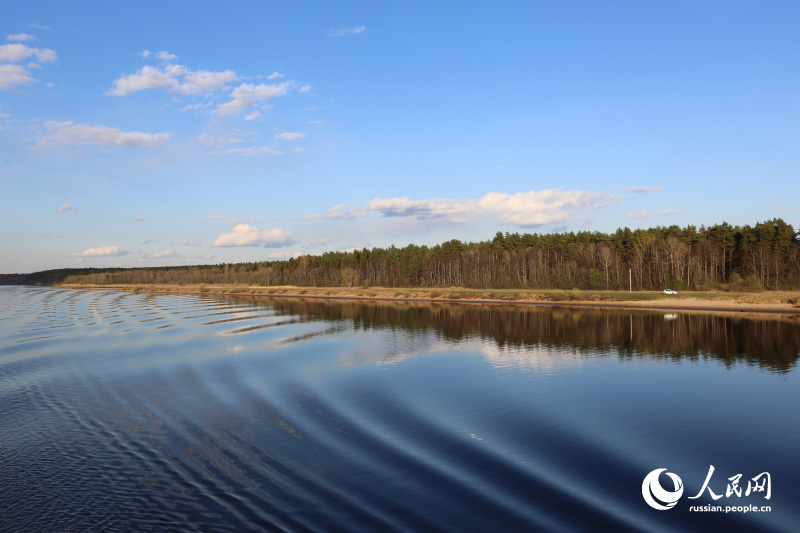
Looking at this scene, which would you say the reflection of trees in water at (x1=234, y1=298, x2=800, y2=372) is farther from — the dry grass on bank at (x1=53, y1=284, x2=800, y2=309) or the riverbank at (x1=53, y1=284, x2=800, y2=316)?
the dry grass on bank at (x1=53, y1=284, x2=800, y2=309)

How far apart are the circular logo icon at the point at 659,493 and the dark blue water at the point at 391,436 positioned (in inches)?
6.9

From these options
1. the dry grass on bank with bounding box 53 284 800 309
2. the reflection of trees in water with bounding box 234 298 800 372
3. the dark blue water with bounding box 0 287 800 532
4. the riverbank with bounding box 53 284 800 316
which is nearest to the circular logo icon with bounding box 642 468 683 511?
the dark blue water with bounding box 0 287 800 532

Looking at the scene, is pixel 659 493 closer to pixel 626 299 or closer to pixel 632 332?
pixel 632 332

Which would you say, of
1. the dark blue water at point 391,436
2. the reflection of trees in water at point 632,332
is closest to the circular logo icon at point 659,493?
the dark blue water at point 391,436

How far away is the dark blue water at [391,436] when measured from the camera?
917 cm

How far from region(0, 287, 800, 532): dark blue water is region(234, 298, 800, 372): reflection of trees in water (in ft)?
1.98

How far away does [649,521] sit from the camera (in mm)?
9062

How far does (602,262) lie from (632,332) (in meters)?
64.4

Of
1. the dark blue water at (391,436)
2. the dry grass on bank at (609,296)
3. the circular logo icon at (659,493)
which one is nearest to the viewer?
the dark blue water at (391,436)

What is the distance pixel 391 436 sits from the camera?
540 inches

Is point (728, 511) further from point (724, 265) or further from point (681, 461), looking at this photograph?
point (724, 265)

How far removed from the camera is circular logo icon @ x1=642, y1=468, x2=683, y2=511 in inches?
387

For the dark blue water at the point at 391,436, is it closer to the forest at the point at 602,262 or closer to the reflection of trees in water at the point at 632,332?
the reflection of trees in water at the point at 632,332

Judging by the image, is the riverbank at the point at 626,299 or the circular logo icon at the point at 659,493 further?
the riverbank at the point at 626,299
